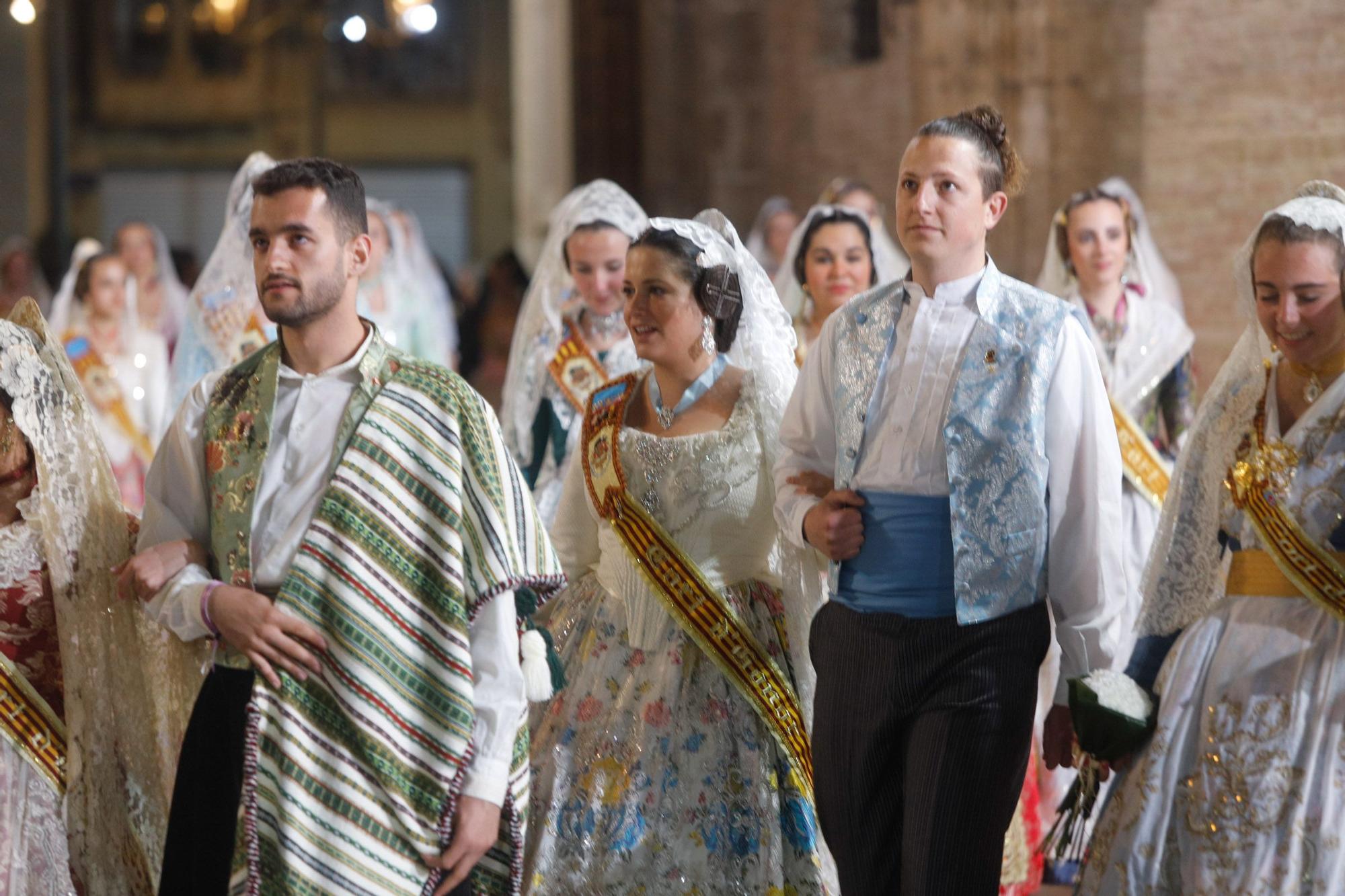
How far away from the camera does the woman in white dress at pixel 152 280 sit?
9.75 m

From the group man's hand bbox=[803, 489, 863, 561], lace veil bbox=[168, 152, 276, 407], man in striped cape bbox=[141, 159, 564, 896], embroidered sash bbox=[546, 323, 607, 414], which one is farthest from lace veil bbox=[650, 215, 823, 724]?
lace veil bbox=[168, 152, 276, 407]

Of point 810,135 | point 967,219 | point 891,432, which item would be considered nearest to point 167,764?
point 891,432

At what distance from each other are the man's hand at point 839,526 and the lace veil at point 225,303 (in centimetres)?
340

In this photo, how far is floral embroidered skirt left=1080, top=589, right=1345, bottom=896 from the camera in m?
3.22

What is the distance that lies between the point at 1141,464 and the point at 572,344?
1939mm

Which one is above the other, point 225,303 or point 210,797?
point 225,303

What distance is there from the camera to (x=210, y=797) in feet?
10.1

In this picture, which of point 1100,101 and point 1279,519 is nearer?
point 1279,519

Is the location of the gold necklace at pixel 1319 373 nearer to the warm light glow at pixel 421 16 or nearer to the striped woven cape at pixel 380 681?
the striped woven cape at pixel 380 681

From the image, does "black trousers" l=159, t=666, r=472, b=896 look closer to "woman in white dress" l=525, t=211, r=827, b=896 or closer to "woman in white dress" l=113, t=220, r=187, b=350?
"woman in white dress" l=525, t=211, r=827, b=896

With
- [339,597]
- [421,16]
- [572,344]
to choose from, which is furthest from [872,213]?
[421,16]

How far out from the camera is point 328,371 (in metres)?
3.15

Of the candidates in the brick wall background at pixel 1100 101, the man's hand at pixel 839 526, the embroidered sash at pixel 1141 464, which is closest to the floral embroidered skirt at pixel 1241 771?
the man's hand at pixel 839 526

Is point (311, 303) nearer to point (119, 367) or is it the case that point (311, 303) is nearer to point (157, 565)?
point (157, 565)
